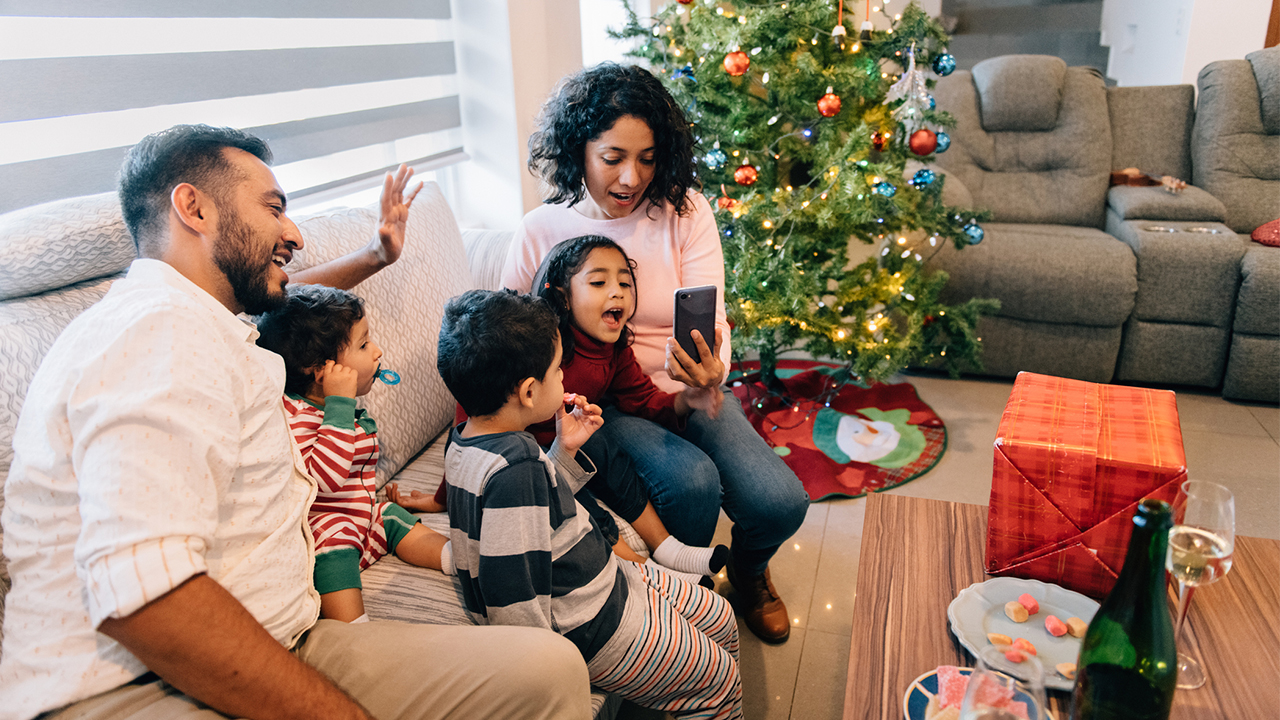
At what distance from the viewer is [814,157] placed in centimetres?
240

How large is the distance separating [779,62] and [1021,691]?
6.53ft

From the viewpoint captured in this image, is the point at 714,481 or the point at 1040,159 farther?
the point at 1040,159

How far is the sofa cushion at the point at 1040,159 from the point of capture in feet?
10.7

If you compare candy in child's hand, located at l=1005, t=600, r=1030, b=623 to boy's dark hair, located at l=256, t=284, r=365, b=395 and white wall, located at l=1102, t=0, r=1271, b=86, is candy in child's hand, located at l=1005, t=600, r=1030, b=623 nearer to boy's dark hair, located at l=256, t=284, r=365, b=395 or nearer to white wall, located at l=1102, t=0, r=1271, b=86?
boy's dark hair, located at l=256, t=284, r=365, b=395

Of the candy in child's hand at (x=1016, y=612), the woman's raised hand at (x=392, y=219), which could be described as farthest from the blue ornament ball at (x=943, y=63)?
the candy in child's hand at (x=1016, y=612)

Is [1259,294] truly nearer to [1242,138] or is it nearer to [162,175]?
[1242,138]

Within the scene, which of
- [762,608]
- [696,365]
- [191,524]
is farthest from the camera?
[762,608]

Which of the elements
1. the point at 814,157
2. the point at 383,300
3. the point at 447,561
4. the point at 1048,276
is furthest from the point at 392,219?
the point at 1048,276

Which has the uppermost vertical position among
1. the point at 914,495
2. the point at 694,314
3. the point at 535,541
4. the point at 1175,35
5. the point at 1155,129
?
the point at 1175,35

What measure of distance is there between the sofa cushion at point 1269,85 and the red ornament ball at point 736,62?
7.91ft

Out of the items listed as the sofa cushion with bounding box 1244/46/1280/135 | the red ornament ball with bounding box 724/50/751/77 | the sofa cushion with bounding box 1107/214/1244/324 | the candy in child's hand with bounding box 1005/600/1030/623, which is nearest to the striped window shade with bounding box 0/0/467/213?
the red ornament ball with bounding box 724/50/751/77

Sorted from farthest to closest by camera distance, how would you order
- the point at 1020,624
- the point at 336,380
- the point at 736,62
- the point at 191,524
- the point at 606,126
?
the point at 736,62
the point at 606,126
the point at 336,380
the point at 1020,624
the point at 191,524

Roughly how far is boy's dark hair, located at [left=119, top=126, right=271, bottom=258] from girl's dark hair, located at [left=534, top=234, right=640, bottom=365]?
638 millimetres

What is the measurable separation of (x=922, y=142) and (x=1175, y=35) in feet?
10.3
